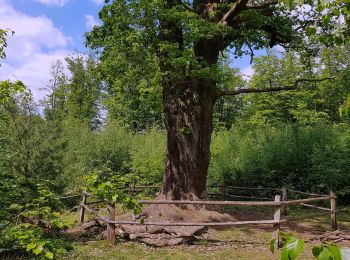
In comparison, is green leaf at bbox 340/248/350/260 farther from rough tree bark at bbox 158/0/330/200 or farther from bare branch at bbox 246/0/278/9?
bare branch at bbox 246/0/278/9

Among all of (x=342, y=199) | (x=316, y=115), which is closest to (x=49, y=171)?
(x=342, y=199)

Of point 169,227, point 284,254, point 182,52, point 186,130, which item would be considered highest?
point 182,52

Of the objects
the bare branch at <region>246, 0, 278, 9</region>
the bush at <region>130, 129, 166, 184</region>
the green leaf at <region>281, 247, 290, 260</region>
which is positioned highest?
the bare branch at <region>246, 0, 278, 9</region>

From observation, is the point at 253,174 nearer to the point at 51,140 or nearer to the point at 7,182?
the point at 51,140

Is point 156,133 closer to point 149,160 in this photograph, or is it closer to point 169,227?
point 149,160

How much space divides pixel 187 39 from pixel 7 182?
6.77m

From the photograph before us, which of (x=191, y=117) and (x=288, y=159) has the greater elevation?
(x=191, y=117)

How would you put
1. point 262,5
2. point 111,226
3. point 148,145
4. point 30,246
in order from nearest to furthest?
point 30,246, point 111,226, point 262,5, point 148,145

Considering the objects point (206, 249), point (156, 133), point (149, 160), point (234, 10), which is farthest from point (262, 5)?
point (156, 133)

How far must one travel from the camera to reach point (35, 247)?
3682 millimetres

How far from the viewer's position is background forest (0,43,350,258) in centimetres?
518

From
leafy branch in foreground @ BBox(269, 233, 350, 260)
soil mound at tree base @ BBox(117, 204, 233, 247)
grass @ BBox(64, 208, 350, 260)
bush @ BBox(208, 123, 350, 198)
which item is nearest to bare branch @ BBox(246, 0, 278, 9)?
soil mound at tree base @ BBox(117, 204, 233, 247)

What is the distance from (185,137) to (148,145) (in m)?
8.52

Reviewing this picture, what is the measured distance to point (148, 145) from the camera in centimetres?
1992
